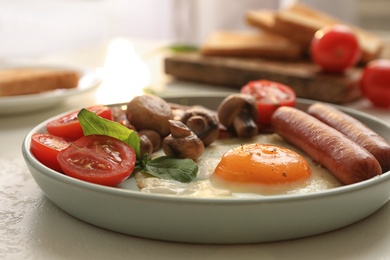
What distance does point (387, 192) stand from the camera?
1.32m

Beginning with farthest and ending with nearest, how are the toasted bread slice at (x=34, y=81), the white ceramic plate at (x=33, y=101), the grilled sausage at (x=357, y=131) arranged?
the toasted bread slice at (x=34, y=81)
the white ceramic plate at (x=33, y=101)
the grilled sausage at (x=357, y=131)

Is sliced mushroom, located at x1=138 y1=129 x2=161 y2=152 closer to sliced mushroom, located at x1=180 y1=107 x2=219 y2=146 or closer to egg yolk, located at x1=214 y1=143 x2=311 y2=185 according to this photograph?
sliced mushroom, located at x1=180 y1=107 x2=219 y2=146

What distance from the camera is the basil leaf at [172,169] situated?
1.38 metres

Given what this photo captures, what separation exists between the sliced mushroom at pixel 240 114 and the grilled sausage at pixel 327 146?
0.06 m

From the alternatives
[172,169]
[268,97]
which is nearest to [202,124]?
[172,169]

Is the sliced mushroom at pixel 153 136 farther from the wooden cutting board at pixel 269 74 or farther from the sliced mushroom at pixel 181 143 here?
the wooden cutting board at pixel 269 74

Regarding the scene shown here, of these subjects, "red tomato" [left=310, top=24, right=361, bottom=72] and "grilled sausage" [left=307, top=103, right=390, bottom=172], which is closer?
"grilled sausage" [left=307, top=103, right=390, bottom=172]

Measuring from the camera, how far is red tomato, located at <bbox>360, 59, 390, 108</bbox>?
2.51m

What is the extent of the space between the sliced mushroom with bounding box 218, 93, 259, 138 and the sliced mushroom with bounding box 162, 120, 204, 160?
9.8 inches

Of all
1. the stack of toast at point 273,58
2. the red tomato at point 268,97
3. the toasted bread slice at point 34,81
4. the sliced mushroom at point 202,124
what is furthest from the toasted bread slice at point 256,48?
the sliced mushroom at point 202,124

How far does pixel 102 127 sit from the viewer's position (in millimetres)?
A: 1429

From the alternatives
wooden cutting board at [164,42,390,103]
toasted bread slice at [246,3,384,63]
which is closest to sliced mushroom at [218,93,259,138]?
wooden cutting board at [164,42,390,103]

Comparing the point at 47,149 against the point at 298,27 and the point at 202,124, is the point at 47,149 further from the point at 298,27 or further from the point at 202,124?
the point at 298,27

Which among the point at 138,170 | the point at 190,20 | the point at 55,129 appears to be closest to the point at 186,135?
the point at 138,170
